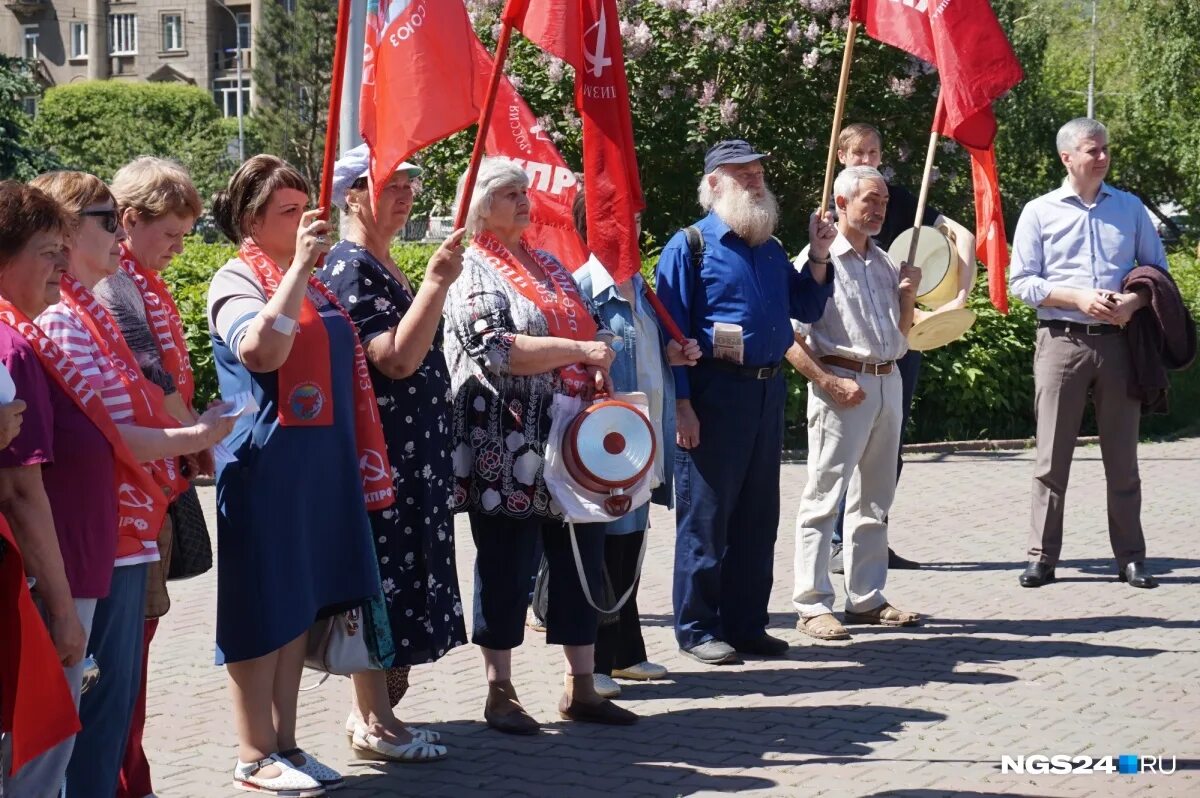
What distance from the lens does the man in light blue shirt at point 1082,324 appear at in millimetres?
8695

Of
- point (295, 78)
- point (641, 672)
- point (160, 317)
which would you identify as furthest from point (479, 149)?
point (295, 78)

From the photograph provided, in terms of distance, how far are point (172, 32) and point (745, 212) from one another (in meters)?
74.5

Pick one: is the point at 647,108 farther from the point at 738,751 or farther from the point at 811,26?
the point at 738,751

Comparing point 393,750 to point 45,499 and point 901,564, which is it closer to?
point 45,499

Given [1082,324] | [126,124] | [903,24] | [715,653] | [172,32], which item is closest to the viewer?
[715,653]

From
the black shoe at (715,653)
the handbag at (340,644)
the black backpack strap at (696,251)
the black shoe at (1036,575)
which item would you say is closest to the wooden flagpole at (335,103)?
the handbag at (340,644)

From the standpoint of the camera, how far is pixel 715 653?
23.1ft

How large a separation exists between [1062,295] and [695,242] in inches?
101

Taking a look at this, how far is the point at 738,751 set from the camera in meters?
5.76

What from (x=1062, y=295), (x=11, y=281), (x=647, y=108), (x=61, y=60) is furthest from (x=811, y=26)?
(x=61, y=60)

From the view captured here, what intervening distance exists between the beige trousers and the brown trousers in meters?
1.38

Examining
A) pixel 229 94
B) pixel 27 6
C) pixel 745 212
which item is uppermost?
pixel 27 6

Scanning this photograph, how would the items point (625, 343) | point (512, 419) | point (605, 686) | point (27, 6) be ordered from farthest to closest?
1. point (27, 6)
2. point (625, 343)
3. point (605, 686)
4. point (512, 419)

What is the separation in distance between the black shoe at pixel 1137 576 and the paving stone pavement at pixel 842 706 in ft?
0.23
